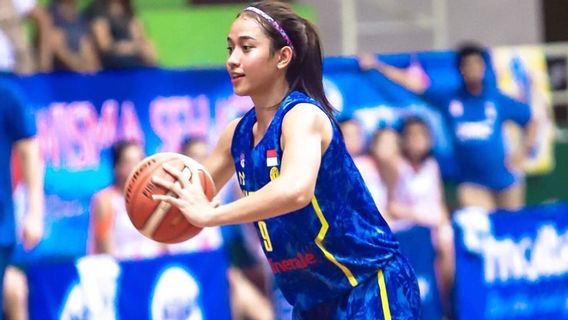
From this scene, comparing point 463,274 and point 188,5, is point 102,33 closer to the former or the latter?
point 188,5

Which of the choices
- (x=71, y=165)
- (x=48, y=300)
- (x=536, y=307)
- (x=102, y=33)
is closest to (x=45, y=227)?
(x=71, y=165)

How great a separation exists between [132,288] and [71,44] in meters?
2.29

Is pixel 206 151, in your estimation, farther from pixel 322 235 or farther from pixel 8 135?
pixel 322 235

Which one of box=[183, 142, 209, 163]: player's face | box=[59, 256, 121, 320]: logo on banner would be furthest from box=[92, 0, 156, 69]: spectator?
box=[59, 256, 121, 320]: logo on banner

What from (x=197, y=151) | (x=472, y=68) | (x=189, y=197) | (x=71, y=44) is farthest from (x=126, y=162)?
(x=189, y=197)

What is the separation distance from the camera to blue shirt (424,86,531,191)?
1038 cm

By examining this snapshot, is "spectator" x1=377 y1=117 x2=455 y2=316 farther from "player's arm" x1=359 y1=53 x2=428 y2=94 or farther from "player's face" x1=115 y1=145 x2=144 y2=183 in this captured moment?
"player's face" x1=115 y1=145 x2=144 y2=183

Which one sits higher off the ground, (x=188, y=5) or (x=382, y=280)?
(x=188, y=5)

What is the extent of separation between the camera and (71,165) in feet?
27.5

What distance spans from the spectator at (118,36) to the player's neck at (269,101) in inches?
179

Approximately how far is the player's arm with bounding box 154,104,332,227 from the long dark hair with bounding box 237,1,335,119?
9.3 inches

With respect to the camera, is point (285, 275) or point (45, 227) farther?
point (45, 227)

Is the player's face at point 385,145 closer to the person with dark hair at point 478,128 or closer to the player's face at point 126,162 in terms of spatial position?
the person with dark hair at point 478,128

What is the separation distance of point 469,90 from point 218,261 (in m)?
3.27
